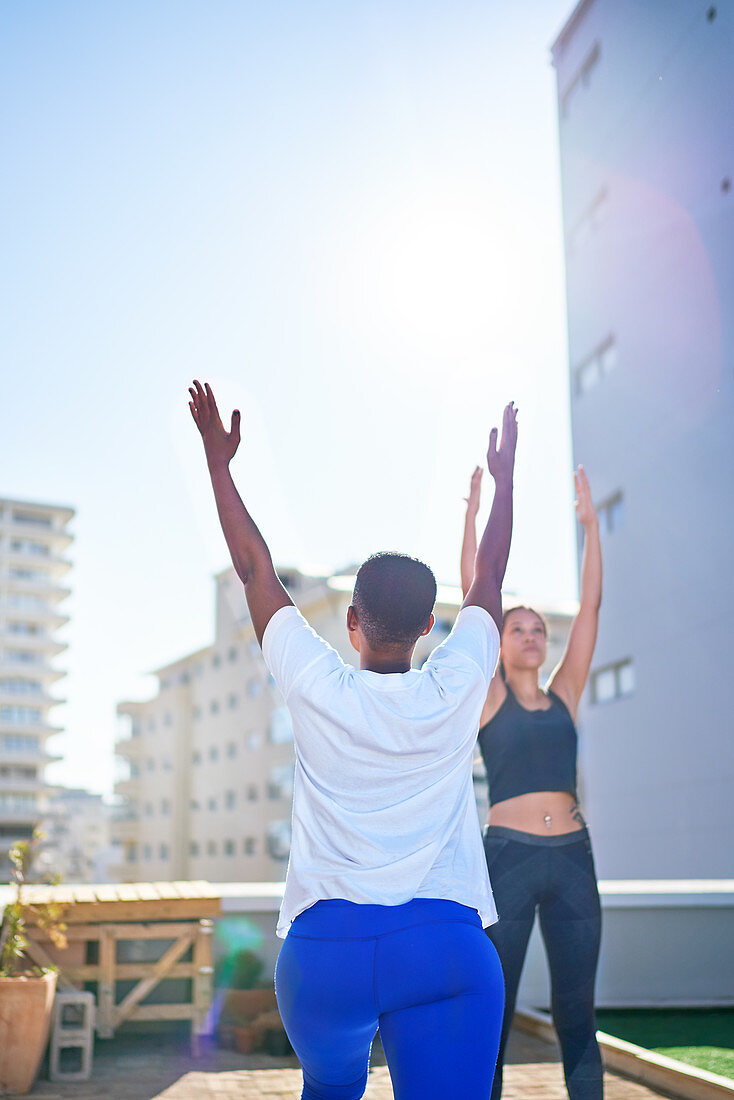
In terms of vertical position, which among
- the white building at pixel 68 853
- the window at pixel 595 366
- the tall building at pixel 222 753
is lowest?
the white building at pixel 68 853

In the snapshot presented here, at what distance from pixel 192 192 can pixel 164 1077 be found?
864cm

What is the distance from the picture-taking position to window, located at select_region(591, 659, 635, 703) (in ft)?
52.5

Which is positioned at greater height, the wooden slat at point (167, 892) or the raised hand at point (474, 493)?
the raised hand at point (474, 493)

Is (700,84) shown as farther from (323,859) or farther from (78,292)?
(323,859)

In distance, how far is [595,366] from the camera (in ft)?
57.5

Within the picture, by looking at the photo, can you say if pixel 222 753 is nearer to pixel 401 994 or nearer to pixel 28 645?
pixel 28 645

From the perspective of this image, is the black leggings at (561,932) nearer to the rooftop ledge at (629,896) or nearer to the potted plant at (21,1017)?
the potted plant at (21,1017)

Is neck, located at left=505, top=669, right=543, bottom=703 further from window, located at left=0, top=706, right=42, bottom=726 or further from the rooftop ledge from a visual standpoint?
window, located at left=0, top=706, right=42, bottom=726

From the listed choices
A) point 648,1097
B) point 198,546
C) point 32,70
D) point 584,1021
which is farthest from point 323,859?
point 198,546

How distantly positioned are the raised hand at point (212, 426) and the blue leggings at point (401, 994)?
0.92 m

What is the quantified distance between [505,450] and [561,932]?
5.73 feet

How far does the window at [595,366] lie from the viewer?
16828 mm

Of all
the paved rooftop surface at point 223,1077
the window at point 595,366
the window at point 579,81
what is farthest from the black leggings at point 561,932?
the window at point 579,81

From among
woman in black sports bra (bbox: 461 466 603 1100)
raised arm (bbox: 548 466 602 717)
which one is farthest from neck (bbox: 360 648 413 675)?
raised arm (bbox: 548 466 602 717)
